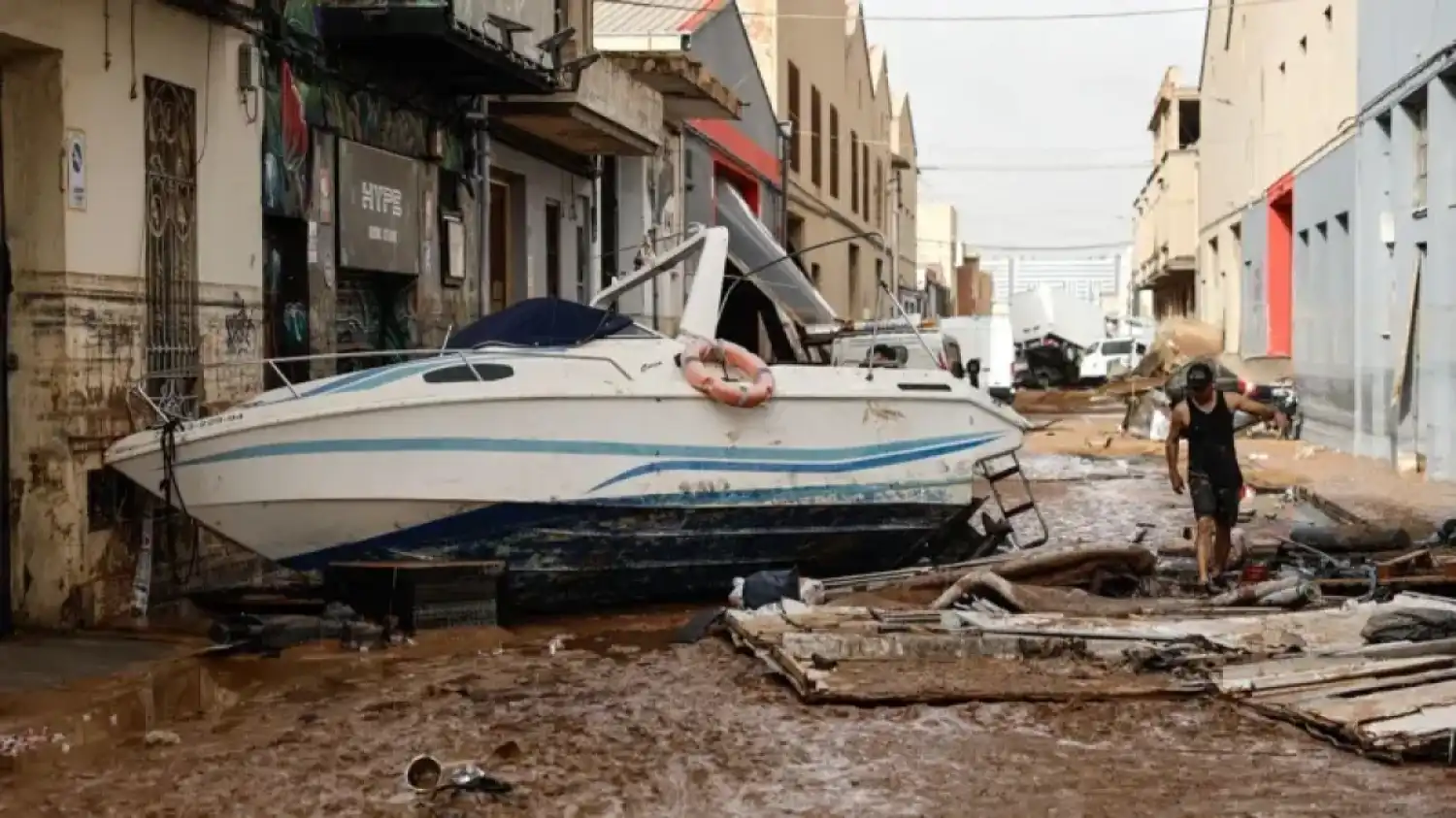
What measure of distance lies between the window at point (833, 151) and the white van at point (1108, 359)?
14.4m

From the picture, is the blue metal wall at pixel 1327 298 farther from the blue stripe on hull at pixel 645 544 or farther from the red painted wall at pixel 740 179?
the blue stripe on hull at pixel 645 544

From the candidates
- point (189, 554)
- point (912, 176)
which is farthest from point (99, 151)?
point (912, 176)

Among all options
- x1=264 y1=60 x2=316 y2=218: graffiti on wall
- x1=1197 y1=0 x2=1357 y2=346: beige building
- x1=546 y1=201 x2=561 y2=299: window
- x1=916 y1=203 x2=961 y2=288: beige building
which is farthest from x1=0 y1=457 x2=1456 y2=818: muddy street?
x1=916 y1=203 x2=961 y2=288: beige building

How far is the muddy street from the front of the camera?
18.2 feet

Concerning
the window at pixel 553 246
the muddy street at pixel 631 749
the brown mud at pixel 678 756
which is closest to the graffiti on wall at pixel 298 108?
the muddy street at pixel 631 749

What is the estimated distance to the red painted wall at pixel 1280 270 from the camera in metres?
28.5

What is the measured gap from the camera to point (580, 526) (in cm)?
918

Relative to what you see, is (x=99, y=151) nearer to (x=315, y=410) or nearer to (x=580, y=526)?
(x=315, y=410)

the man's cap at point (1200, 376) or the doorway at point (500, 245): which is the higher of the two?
the doorway at point (500, 245)

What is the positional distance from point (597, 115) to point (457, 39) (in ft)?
12.9

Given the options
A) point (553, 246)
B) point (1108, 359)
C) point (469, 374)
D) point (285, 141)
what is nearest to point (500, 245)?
point (553, 246)

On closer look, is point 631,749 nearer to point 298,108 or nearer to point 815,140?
point 298,108

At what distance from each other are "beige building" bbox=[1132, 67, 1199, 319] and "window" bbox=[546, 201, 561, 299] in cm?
3011

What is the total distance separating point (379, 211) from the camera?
12.0 m
